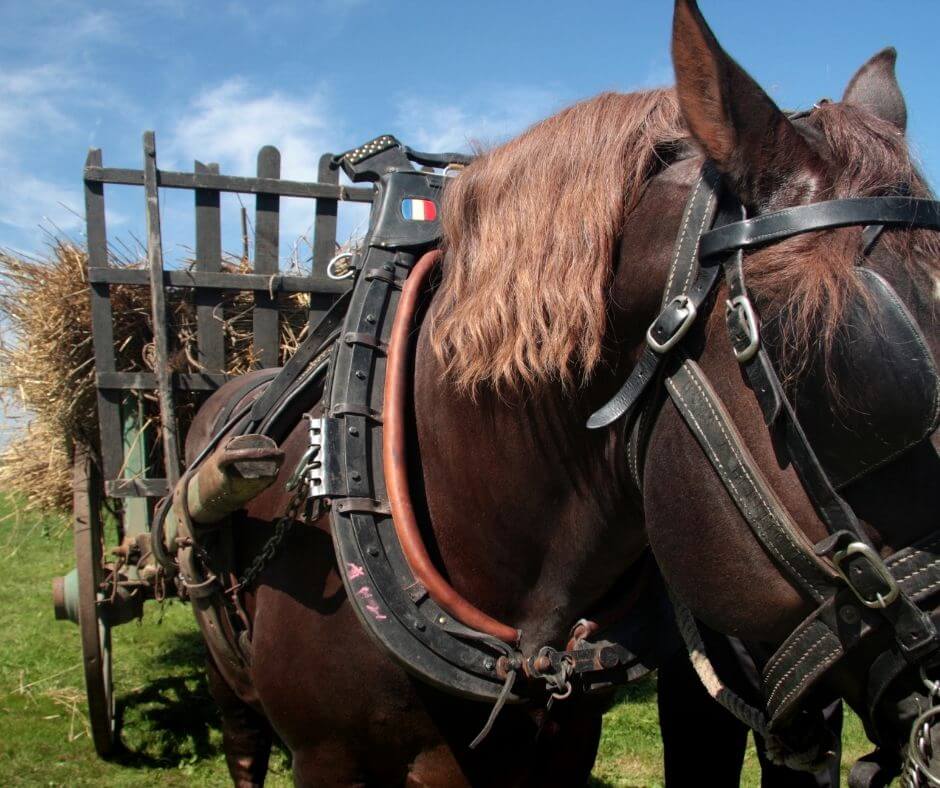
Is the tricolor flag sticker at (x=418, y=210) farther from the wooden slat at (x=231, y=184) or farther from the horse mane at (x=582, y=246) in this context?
the wooden slat at (x=231, y=184)

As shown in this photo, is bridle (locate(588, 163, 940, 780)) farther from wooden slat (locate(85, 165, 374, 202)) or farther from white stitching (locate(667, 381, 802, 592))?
wooden slat (locate(85, 165, 374, 202))

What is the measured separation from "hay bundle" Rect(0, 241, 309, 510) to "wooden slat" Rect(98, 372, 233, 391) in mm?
72

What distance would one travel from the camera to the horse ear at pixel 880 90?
1.44m

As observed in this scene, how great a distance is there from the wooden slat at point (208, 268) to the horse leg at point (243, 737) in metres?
1.20

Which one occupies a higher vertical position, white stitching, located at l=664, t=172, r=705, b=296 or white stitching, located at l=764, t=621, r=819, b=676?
white stitching, located at l=664, t=172, r=705, b=296

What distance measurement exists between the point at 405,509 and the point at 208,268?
206cm

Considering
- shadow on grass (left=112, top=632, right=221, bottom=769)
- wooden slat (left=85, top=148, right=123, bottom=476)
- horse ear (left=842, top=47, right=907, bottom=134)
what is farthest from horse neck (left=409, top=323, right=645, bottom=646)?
shadow on grass (left=112, top=632, right=221, bottom=769)

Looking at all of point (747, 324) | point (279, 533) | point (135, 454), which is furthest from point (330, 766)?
point (135, 454)

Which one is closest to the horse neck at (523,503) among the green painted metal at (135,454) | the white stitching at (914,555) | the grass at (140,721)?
the white stitching at (914,555)

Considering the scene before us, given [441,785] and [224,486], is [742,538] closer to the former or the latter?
[441,785]

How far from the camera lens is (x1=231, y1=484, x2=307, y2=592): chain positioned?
1.87 meters

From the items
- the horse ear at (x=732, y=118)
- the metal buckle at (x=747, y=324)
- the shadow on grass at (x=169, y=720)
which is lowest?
the shadow on grass at (x=169, y=720)

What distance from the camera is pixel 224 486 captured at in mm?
1851

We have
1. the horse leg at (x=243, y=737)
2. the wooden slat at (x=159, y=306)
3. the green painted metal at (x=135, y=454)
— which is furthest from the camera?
the green painted metal at (x=135, y=454)
